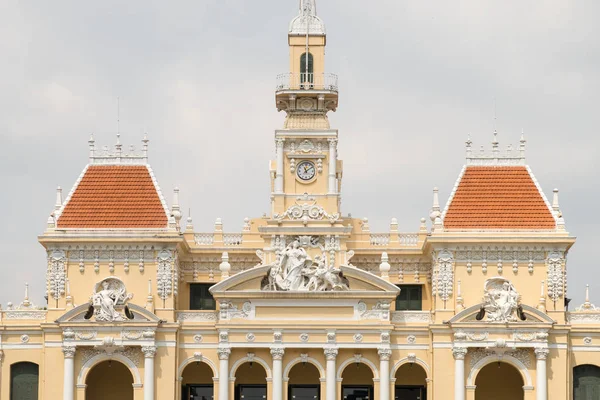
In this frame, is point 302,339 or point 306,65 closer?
point 302,339

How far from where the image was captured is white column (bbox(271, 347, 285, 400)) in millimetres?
96938

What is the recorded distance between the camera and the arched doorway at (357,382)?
327 ft

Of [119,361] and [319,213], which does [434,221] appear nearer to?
[319,213]

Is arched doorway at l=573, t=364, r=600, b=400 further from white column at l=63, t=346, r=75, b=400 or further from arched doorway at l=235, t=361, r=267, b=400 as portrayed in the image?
white column at l=63, t=346, r=75, b=400

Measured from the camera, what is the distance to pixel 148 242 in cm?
9806

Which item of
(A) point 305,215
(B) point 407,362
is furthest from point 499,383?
(A) point 305,215

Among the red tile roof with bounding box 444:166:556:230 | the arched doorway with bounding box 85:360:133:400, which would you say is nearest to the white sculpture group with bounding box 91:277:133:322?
the arched doorway with bounding box 85:360:133:400

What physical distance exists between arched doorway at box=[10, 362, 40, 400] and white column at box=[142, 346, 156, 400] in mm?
6603

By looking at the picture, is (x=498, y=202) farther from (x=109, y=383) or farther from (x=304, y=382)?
(x=109, y=383)

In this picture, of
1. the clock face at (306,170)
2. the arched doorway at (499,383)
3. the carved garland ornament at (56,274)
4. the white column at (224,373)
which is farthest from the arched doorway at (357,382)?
the carved garland ornament at (56,274)

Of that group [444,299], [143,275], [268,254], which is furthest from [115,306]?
[444,299]

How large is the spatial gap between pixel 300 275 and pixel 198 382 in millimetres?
8715

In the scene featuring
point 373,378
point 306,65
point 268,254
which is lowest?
point 373,378

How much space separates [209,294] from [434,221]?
13.9 metres
